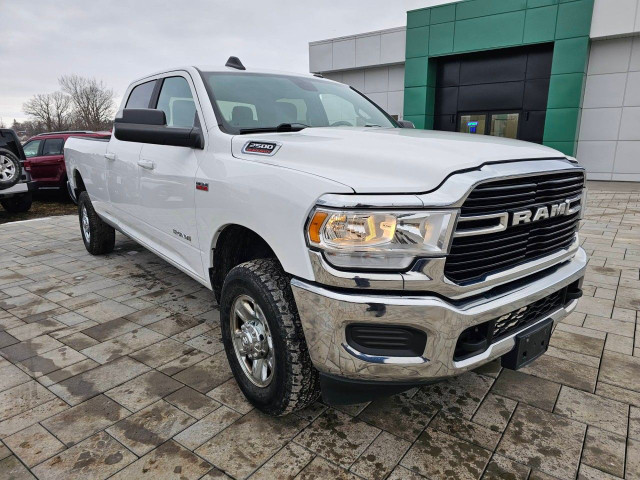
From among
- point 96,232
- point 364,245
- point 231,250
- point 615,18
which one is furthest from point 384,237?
point 615,18

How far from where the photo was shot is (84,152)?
4.96 m

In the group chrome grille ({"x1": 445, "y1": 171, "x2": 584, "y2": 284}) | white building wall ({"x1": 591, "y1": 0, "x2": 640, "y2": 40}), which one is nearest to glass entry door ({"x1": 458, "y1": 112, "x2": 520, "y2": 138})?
white building wall ({"x1": 591, "y1": 0, "x2": 640, "y2": 40})

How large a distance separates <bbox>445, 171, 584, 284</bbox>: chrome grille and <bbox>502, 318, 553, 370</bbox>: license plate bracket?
1.10 feet

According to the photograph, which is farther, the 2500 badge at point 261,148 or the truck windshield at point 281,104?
the truck windshield at point 281,104

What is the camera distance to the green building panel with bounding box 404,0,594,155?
14070 mm

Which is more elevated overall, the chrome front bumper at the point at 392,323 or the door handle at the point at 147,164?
the door handle at the point at 147,164

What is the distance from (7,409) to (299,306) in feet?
6.03

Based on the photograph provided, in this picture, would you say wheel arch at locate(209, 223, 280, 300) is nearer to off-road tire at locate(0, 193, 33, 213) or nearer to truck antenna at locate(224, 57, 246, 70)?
truck antenna at locate(224, 57, 246, 70)

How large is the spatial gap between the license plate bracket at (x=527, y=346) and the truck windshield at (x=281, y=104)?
5.77 feet

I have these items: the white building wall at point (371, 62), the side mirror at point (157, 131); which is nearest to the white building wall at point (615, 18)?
the white building wall at point (371, 62)

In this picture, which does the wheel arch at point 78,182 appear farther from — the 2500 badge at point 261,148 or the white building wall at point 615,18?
the white building wall at point 615,18

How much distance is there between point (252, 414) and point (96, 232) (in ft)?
13.0

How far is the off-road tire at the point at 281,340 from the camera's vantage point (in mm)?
2023

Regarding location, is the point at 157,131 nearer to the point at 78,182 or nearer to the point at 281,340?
the point at 281,340
